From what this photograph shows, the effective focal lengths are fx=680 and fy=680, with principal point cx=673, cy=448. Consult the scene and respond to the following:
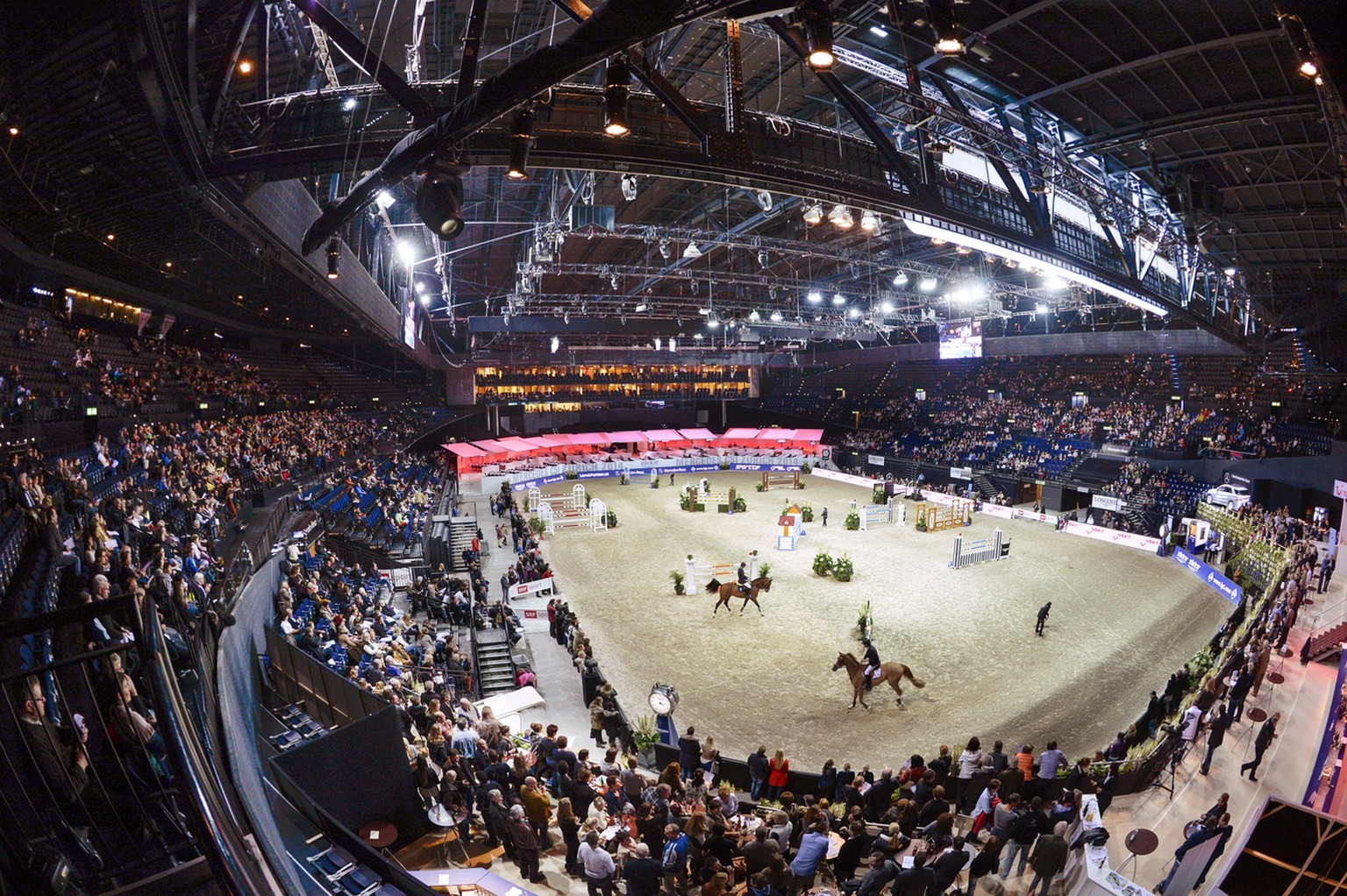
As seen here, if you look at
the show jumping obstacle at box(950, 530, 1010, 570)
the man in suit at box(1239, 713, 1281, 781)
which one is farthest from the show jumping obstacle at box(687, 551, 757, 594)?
the man in suit at box(1239, 713, 1281, 781)

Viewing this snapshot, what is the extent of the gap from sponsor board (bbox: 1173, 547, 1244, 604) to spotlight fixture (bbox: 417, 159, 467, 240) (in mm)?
19799

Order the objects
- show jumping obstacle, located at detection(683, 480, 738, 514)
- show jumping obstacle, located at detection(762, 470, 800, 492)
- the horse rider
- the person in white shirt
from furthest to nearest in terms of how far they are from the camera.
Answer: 1. show jumping obstacle, located at detection(762, 470, 800, 492)
2. show jumping obstacle, located at detection(683, 480, 738, 514)
3. the horse rider
4. the person in white shirt

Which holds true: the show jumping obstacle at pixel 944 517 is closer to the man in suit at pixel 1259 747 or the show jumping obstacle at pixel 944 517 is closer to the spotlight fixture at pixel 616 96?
the man in suit at pixel 1259 747

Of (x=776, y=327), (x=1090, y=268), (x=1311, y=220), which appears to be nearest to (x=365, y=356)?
(x=776, y=327)

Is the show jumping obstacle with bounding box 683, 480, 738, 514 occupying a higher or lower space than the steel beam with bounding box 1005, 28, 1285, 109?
lower

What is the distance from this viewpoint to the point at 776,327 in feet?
134

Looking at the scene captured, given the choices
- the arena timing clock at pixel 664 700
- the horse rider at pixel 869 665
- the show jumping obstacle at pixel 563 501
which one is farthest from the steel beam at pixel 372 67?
the show jumping obstacle at pixel 563 501

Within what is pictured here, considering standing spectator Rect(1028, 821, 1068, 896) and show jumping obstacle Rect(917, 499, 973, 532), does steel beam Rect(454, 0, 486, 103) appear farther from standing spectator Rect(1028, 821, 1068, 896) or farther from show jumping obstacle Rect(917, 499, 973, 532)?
show jumping obstacle Rect(917, 499, 973, 532)

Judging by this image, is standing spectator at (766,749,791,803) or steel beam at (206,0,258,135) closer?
steel beam at (206,0,258,135)

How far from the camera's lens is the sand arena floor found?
1155 centimetres

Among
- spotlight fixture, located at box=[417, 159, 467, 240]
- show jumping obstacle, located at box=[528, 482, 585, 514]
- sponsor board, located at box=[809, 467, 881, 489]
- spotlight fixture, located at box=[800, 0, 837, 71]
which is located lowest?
sponsor board, located at box=[809, 467, 881, 489]

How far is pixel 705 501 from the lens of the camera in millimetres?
33594

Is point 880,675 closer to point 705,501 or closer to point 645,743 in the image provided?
point 645,743

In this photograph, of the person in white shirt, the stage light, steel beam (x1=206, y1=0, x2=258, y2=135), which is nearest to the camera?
steel beam (x1=206, y1=0, x2=258, y2=135)
